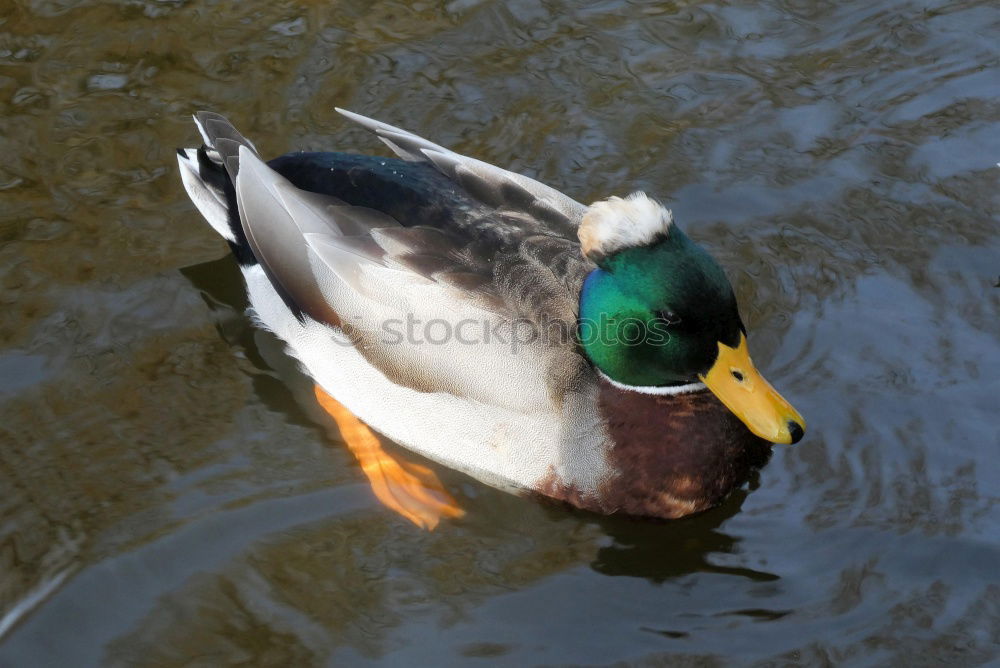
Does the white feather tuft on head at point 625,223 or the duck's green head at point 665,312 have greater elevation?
the white feather tuft on head at point 625,223

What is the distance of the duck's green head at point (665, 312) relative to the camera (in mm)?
4395

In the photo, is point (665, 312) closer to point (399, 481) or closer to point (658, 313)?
point (658, 313)

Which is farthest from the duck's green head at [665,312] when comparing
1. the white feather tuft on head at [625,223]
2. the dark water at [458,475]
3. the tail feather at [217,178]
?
the tail feather at [217,178]

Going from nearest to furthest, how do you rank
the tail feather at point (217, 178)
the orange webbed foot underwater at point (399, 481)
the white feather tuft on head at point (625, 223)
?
the white feather tuft on head at point (625, 223)
the orange webbed foot underwater at point (399, 481)
the tail feather at point (217, 178)

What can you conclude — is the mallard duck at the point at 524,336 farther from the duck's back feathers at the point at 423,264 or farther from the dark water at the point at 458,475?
the dark water at the point at 458,475

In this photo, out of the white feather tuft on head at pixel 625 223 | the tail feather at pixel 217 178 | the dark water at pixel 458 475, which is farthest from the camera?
the tail feather at pixel 217 178

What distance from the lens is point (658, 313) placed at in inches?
178

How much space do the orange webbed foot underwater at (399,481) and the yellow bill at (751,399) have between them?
1.17 metres

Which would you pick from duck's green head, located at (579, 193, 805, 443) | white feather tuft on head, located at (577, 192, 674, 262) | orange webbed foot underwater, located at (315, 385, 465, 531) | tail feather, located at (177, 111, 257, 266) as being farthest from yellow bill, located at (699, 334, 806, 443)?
tail feather, located at (177, 111, 257, 266)

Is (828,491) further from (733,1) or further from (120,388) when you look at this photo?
(733,1)

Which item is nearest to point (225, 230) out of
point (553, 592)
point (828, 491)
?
point (553, 592)

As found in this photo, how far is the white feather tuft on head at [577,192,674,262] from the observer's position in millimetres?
4383

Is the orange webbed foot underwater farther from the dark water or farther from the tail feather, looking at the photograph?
the tail feather

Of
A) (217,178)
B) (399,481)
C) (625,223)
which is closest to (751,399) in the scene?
(625,223)
